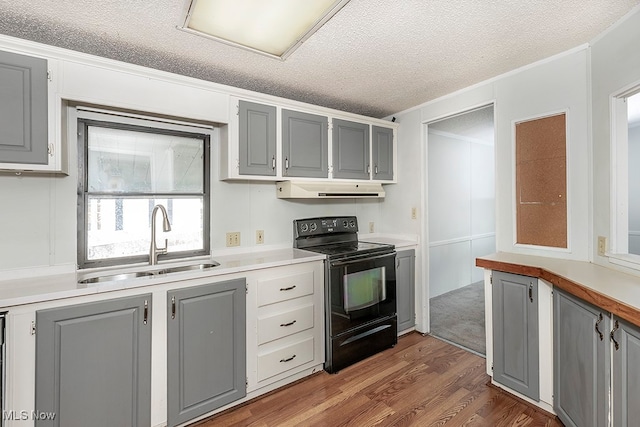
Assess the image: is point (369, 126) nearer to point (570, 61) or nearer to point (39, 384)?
point (570, 61)

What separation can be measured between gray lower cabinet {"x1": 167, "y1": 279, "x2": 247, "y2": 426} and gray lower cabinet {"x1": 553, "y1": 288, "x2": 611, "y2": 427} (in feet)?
6.59

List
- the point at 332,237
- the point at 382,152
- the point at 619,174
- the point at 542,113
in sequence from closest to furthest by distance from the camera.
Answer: the point at 619,174, the point at 542,113, the point at 332,237, the point at 382,152

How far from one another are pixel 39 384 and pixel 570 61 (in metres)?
3.79

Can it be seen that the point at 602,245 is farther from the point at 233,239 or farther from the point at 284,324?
the point at 233,239

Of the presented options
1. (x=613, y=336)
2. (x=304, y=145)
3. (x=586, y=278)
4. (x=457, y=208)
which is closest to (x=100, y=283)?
(x=304, y=145)

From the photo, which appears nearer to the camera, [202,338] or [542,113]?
[202,338]

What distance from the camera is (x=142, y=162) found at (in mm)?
2285

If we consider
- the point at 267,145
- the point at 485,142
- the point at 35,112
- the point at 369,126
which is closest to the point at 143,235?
the point at 35,112

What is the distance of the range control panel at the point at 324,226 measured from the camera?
298 cm

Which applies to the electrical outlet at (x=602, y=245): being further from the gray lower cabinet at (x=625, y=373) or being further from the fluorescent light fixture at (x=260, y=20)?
the fluorescent light fixture at (x=260, y=20)

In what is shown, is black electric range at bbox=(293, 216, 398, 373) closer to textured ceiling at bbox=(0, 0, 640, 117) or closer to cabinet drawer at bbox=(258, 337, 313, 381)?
cabinet drawer at bbox=(258, 337, 313, 381)

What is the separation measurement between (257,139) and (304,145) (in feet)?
1.52

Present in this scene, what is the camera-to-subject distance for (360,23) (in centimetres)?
172
